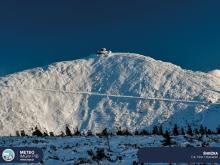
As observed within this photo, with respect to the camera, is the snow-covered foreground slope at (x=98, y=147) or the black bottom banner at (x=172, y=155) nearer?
the black bottom banner at (x=172, y=155)

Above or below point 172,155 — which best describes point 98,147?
above

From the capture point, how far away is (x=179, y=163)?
45.7 metres

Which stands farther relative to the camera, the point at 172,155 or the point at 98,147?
the point at 98,147

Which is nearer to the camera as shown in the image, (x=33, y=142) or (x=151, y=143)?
(x=151, y=143)

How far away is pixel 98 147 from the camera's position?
62.0 meters

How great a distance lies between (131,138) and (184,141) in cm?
896

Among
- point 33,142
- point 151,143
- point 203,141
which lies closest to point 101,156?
point 151,143

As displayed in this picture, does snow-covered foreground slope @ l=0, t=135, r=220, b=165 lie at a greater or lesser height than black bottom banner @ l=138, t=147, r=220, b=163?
greater

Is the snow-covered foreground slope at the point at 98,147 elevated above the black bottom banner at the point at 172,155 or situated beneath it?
elevated above

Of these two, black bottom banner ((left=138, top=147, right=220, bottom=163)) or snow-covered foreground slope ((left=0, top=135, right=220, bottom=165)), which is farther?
snow-covered foreground slope ((left=0, top=135, right=220, bottom=165))

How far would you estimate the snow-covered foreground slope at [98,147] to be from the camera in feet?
172

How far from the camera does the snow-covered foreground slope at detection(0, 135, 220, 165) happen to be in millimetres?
52562

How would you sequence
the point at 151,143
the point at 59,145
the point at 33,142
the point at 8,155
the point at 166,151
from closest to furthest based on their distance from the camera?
the point at 166,151
the point at 8,155
the point at 151,143
the point at 59,145
the point at 33,142

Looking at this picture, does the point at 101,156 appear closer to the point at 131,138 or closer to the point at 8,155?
the point at 8,155
